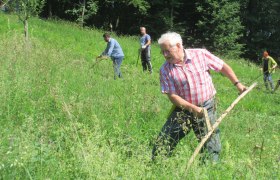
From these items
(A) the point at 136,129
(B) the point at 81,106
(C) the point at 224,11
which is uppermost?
(C) the point at 224,11

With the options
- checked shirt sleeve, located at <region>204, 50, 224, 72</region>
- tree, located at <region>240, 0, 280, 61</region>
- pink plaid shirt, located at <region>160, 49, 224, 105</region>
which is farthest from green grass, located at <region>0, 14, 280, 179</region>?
tree, located at <region>240, 0, 280, 61</region>

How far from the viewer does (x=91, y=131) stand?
15.8 feet

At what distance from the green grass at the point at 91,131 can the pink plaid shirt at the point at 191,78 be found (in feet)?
1.88

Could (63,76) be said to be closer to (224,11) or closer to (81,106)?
(81,106)

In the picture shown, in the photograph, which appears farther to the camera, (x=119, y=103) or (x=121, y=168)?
(x=119, y=103)

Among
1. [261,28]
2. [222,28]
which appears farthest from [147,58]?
[261,28]

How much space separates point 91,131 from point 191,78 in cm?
138

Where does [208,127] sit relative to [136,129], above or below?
above

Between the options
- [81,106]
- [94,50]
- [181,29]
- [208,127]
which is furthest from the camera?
[181,29]

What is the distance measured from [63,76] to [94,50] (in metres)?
9.84

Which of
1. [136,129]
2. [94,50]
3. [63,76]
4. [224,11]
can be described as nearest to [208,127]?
[136,129]

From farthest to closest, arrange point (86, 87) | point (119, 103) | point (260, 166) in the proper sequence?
point (86, 87)
point (119, 103)
point (260, 166)

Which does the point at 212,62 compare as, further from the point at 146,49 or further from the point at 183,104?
the point at 146,49

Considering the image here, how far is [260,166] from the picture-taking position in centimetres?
355
